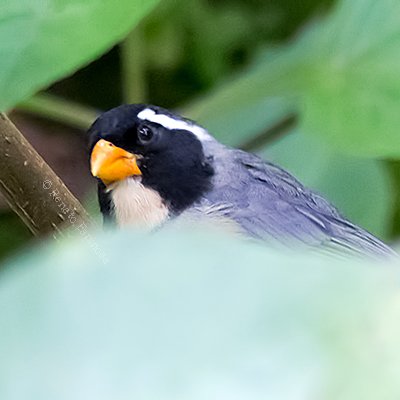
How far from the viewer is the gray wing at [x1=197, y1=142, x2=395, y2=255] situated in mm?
2023

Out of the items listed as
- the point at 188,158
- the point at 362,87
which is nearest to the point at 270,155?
the point at 188,158

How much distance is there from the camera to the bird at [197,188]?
1965 millimetres

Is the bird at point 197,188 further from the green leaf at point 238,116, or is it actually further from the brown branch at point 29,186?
the brown branch at point 29,186

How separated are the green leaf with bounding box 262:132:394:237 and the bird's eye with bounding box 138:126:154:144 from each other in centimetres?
32

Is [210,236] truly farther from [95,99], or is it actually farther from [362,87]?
[95,99]

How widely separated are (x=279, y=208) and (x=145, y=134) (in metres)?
0.33

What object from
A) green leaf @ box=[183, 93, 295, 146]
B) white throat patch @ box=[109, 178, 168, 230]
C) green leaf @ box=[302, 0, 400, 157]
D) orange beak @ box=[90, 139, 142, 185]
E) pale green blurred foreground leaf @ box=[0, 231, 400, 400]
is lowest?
pale green blurred foreground leaf @ box=[0, 231, 400, 400]

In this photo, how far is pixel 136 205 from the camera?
1959 millimetres

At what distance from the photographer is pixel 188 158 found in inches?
83.7

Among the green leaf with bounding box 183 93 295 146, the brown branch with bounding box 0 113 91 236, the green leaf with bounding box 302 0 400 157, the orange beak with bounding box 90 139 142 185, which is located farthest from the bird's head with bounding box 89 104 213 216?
the brown branch with bounding box 0 113 91 236

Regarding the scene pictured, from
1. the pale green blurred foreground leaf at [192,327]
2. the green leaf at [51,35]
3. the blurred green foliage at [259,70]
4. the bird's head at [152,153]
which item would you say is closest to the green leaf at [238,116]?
the blurred green foliage at [259,70]

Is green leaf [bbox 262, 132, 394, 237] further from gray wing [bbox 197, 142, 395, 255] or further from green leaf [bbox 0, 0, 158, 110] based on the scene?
green leaf [bbox 0, 0, 158, 110]

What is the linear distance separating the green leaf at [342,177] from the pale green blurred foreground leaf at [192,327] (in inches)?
64.5

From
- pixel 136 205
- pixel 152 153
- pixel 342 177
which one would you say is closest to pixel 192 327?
pixel 136 205
